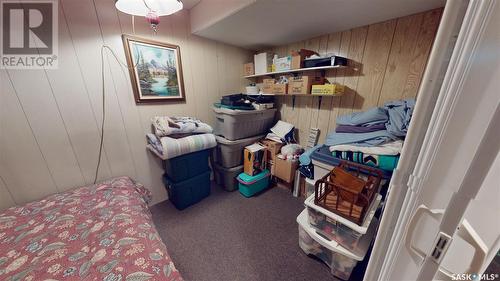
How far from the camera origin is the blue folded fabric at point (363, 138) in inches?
48.4

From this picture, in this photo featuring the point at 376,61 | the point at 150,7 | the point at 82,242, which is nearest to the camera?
the point at 82,242

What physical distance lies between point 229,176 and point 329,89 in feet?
4.87

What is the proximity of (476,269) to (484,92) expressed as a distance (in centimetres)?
29

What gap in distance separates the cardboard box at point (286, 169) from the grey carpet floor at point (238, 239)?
0.86 ft

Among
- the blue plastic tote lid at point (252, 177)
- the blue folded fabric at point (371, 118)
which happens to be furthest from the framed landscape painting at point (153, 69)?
the blue folded fabric at point (371, 118)

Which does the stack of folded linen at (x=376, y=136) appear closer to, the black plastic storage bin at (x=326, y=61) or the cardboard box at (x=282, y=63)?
the black plastic storage bin at (x=326, y=61)

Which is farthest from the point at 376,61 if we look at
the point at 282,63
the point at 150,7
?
the point at 150,7

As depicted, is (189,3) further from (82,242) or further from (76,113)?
(82,242)

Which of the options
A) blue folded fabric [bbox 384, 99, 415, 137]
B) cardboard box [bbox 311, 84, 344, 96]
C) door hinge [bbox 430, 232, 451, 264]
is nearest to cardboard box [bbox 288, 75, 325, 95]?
cardboard box [bbox 311, 84, 344, 96]

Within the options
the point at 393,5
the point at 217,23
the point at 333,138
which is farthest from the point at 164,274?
the point at 393,5

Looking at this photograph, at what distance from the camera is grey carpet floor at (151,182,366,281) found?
4.06 ft

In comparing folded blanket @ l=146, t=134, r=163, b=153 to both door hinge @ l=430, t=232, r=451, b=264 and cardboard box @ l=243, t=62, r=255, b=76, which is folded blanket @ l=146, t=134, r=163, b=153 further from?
door hinge @ l=430, t=232, r=451, b=264

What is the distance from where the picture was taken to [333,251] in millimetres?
1122

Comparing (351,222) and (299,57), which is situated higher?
(299,57)
